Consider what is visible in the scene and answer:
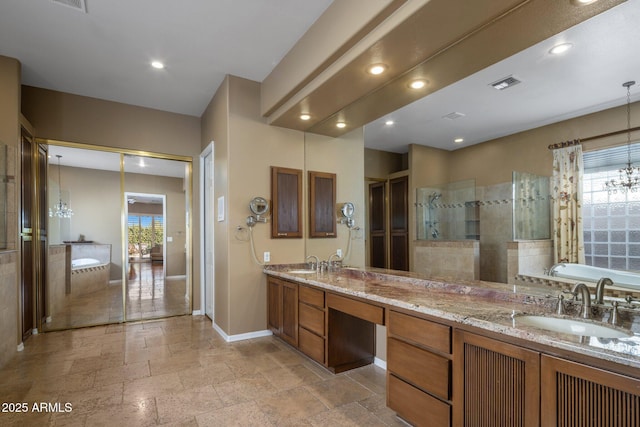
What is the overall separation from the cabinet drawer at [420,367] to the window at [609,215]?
92 centimetres

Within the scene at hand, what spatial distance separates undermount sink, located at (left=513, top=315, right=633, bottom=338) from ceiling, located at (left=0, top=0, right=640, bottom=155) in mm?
929

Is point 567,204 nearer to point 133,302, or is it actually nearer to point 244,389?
point 244,389

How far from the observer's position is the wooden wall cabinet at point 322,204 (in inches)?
153

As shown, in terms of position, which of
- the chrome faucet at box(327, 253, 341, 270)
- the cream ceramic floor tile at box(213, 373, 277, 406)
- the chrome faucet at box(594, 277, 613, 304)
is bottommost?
the cream ceramic floor tile at box(213, 373, 277, 406)

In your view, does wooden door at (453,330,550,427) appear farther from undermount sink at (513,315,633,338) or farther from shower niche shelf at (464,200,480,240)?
shower niche shelf at (464,200,480,240)

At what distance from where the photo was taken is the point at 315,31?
2859mm

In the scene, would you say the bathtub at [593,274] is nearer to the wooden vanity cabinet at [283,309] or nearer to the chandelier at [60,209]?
the wooden vanity cabinet at [283,309]

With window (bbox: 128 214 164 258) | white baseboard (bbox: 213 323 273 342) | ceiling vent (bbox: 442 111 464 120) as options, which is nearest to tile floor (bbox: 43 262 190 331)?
window (bbox: 128 214 164 258)

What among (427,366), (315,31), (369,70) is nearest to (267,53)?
(315,31)

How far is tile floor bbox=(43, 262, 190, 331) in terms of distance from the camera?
171 inches

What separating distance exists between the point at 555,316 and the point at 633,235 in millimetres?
507

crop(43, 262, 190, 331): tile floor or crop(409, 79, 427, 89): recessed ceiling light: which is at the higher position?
crop(409, 79, 427, 89): recessed ceiling light

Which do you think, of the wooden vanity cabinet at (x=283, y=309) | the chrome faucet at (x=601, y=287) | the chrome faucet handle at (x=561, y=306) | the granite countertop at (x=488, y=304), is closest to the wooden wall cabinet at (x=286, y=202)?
the wooden vanity cabinet at (x=283, y=309)

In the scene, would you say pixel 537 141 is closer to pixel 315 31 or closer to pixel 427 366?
pixel 427 366
